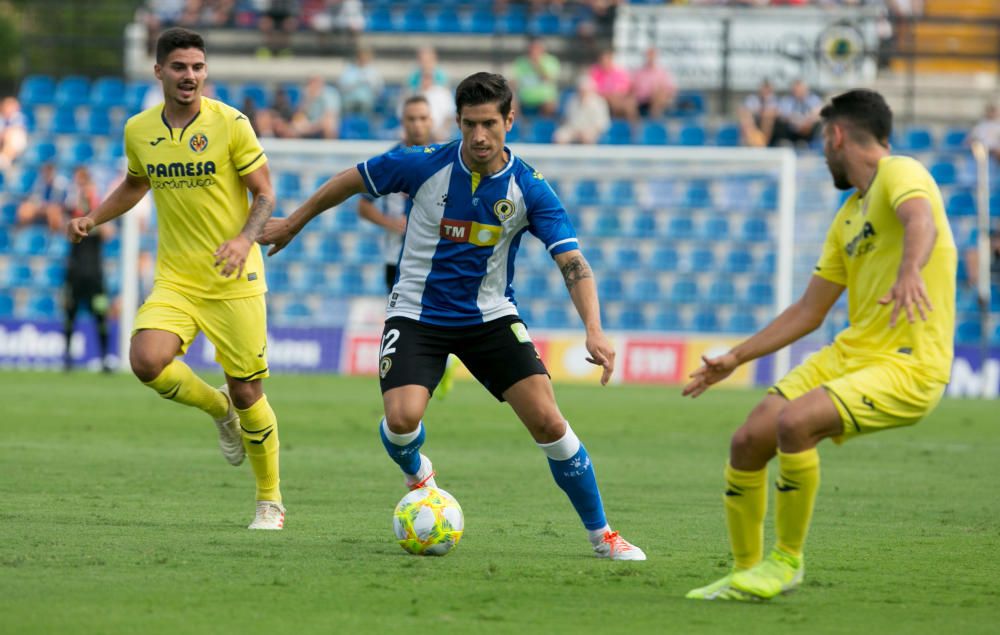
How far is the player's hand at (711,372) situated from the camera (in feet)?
20.0

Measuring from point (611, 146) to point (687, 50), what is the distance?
3.44 m

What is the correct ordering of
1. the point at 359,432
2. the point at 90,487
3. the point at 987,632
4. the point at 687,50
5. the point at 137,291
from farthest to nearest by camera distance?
the point at 687,50 < the point at 137,291 < the point at 359,432 < the point at 90,487 < the point at 987,632

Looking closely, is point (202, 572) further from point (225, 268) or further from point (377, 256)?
point (377, 256)

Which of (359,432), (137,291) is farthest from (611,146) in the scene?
(359,432)

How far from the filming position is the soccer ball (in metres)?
7.29

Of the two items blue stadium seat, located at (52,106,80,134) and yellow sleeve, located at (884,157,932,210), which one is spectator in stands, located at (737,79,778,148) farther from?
yellow sleeve, located at (884,157,932,210)

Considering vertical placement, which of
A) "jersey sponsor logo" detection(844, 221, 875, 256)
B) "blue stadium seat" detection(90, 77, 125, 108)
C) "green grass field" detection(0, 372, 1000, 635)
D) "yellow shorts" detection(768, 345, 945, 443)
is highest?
"blue stadium seat" detection(90, 77, 125, 108)

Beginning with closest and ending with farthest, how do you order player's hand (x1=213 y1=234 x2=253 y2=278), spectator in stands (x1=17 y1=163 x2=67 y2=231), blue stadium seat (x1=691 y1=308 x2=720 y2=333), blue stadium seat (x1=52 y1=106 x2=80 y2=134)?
player's hand (x1=213 y1=234 x2=253 y2=278) < blue stadium seat (x1=691 y1=308 x2=720 y2=333) < spectator in stands (x1=17 y1=163 x2=67 y2=231) < blue stadium seat (x1=52 y1=106 x2=80 y2=134)

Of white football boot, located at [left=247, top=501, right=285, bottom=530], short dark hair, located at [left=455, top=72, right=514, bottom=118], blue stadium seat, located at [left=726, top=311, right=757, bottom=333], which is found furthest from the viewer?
blue stadium seat, located at [left=726, top=311, right=757, bottom=333]

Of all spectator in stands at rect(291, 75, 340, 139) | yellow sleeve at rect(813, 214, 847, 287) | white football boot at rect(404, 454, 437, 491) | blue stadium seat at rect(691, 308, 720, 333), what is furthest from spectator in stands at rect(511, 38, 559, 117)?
yellow sleeve at rect(813, 214, 847, 287)

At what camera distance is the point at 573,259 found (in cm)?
732

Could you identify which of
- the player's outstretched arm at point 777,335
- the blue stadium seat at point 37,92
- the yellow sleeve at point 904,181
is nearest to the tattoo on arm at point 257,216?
the player's outstretched arm at point 777,335

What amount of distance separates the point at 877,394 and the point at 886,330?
0.31 m

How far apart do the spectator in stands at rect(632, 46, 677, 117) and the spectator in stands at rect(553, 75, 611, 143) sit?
1.26 m
